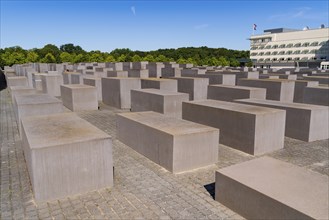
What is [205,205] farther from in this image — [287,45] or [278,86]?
[287,45]

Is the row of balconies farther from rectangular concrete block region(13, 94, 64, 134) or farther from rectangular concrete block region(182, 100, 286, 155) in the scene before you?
rectangular concrete block region(13, 94, 64, 134)

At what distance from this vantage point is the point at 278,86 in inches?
606

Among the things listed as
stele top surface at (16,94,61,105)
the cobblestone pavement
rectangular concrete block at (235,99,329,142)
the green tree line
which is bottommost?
the cobblestone pavement

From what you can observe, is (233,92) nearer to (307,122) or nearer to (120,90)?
(307,122)

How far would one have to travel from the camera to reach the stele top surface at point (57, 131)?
6.00 meters

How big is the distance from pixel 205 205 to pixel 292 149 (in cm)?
531

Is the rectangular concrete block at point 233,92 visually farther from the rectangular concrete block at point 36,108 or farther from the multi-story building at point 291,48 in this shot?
the multi-story building at point 291,48

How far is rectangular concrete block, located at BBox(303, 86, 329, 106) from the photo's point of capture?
45.4 feet

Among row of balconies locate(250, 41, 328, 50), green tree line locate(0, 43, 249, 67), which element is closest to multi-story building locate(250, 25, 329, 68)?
Answer: row of balconies locate(250, 41, 328, 50)

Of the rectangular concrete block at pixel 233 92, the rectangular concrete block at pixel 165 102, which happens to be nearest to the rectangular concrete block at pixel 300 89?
the rectangular concrete block at pixel 233 92

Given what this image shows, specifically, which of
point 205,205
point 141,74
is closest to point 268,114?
point 205,205

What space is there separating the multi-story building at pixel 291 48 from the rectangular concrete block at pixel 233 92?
237 feet

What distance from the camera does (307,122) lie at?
33.7 ft

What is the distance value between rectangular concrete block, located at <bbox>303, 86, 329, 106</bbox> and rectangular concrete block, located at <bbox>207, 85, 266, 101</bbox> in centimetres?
248
